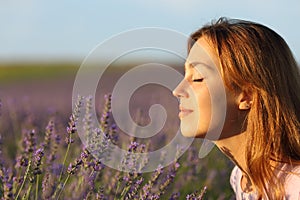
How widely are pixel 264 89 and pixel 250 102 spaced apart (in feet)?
0.24

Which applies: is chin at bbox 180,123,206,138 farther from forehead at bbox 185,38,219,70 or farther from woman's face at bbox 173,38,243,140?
forehead at bbox 185,38,219,70

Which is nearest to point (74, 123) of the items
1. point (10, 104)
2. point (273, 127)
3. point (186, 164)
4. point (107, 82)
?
point (273, 127)

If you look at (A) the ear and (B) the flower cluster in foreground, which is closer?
(B) the flower cluster in foreground

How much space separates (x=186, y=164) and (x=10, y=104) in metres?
1.92

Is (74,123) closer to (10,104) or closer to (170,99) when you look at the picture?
(10,104)

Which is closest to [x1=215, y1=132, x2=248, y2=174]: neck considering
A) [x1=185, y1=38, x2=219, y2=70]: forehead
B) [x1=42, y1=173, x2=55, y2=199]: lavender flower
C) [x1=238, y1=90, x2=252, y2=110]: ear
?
[x1=238, y1=90, x2=252, y2=110]: ear

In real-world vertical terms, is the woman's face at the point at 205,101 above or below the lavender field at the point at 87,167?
above

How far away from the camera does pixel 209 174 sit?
385cm

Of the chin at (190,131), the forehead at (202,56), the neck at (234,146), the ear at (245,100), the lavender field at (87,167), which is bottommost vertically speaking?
the lavender field at (87,167)

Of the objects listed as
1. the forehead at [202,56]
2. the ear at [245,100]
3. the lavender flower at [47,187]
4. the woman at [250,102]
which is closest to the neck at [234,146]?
the woman at [250,102]

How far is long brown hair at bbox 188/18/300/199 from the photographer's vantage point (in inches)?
94.2

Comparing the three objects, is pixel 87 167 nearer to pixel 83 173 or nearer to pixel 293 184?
pixel 83 173

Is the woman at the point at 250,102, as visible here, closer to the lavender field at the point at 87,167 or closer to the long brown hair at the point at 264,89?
the long brown hair at the point at 264,89

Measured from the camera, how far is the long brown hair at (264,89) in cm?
239
